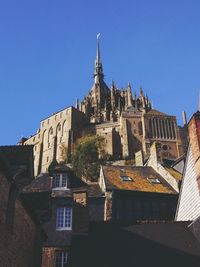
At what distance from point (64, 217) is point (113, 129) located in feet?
Result: 256

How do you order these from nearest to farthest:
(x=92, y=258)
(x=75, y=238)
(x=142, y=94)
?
(x=92, y=258)
(x=75, y=238)
(x=142, y=94)

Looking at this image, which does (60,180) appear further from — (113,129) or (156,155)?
(113,129)

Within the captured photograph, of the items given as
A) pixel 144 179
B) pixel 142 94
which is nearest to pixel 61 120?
pixel 142 94

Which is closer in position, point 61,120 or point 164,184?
point 164,184

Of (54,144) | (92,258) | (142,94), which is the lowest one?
(92,258)

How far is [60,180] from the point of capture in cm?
2528

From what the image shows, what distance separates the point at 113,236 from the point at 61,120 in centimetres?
8511

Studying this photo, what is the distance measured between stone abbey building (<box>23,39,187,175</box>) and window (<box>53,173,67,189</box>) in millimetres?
60731

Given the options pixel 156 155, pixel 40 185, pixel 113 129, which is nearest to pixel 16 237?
pixel 40 185

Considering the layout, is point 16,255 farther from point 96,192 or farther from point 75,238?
point 96,192

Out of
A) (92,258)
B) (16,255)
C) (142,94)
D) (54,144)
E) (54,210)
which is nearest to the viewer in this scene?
(16,255)

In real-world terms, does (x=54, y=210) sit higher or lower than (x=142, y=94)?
lower

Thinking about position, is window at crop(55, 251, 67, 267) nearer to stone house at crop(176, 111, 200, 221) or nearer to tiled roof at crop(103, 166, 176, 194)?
stone house at crop(176, 111, 200, 221)

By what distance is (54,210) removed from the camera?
66.2 feet
